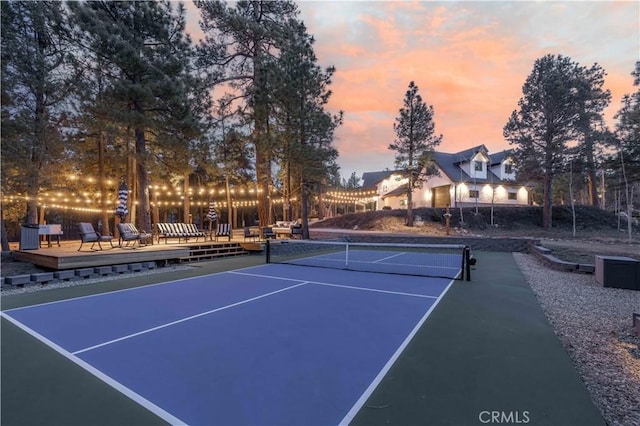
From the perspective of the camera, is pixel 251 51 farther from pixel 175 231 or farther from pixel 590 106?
pixel 590 106

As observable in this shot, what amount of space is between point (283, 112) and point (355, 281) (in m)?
11.8

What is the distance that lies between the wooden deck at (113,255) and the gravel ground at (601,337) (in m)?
10.4

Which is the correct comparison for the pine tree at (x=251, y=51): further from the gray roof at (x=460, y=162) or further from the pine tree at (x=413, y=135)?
the gray roof at (x=460, y=162)

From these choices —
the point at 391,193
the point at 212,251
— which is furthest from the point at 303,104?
the point at 391,193

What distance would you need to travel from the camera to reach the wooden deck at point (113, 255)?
8031mm

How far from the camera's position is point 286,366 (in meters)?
3.04

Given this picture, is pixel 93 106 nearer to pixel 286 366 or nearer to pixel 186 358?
pixel 186 358

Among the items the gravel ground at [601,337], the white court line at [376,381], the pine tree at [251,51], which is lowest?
the gravel ground at [601,337]

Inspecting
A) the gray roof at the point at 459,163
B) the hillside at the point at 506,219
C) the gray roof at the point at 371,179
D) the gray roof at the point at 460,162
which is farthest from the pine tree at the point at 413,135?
the gray roof at the point at 371,179

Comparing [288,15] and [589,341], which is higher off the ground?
[288,15]

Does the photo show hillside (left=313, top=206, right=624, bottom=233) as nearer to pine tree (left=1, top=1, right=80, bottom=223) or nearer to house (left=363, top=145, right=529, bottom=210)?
house (left=363, top=145, right=529, bottom=210)

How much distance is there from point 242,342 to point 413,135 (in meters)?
20.9

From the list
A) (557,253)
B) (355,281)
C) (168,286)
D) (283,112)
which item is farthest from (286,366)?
(283,112)

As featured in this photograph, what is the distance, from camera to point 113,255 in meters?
8.77
